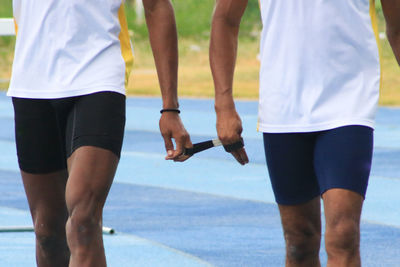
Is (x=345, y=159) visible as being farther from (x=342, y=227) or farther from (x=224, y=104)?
(x=224, y=104)

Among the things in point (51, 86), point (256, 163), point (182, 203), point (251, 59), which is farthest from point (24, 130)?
point (251, 59)

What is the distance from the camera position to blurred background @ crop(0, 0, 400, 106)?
66.8 feet

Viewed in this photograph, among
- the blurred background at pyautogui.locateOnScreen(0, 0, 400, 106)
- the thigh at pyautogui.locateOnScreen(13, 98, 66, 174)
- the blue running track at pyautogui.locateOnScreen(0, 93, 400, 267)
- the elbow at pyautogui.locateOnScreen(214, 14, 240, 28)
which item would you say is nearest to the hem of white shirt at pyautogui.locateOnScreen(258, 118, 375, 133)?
Answer: the elbow at pyautogui.locateOnScreen(214, 14, 240, 28)

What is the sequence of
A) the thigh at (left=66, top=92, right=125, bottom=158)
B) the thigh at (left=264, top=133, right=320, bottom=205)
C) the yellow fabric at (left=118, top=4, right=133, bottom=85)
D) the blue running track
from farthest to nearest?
the blue running track
the yellow fabric at (left=118, top=4, right=133, bottom=85)
the thigh at (left=66, top=92, right=125, bottom=158)
the thigh at (left=264, top=133, right=320, bottom=205)

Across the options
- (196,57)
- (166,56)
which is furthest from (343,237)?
(196,57)

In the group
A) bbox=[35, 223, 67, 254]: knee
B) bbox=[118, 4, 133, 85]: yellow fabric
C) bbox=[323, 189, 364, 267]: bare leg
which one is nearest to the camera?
bbox=[323, 189, 364, 267]: bare leg

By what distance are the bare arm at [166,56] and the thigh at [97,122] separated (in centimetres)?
24

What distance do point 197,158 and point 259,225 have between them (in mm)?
4042

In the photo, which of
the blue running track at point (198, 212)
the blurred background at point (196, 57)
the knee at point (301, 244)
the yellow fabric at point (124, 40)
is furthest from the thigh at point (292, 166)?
the blurred background at point (196, 57)

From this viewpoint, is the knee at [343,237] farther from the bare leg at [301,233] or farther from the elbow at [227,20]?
the elbow at [227,20]

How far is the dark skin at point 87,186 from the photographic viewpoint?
12.8 ft

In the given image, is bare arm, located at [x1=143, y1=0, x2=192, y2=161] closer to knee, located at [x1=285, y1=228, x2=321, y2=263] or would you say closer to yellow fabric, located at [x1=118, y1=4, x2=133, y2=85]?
yellow fabric, located at [x1=118, y1=4, x2=133, y2=85]

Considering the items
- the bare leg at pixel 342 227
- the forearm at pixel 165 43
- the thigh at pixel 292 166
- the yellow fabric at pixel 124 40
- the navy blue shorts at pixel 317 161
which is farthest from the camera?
the forearm at pixel 165 43

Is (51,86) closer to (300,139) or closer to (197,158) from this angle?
(300,139)
